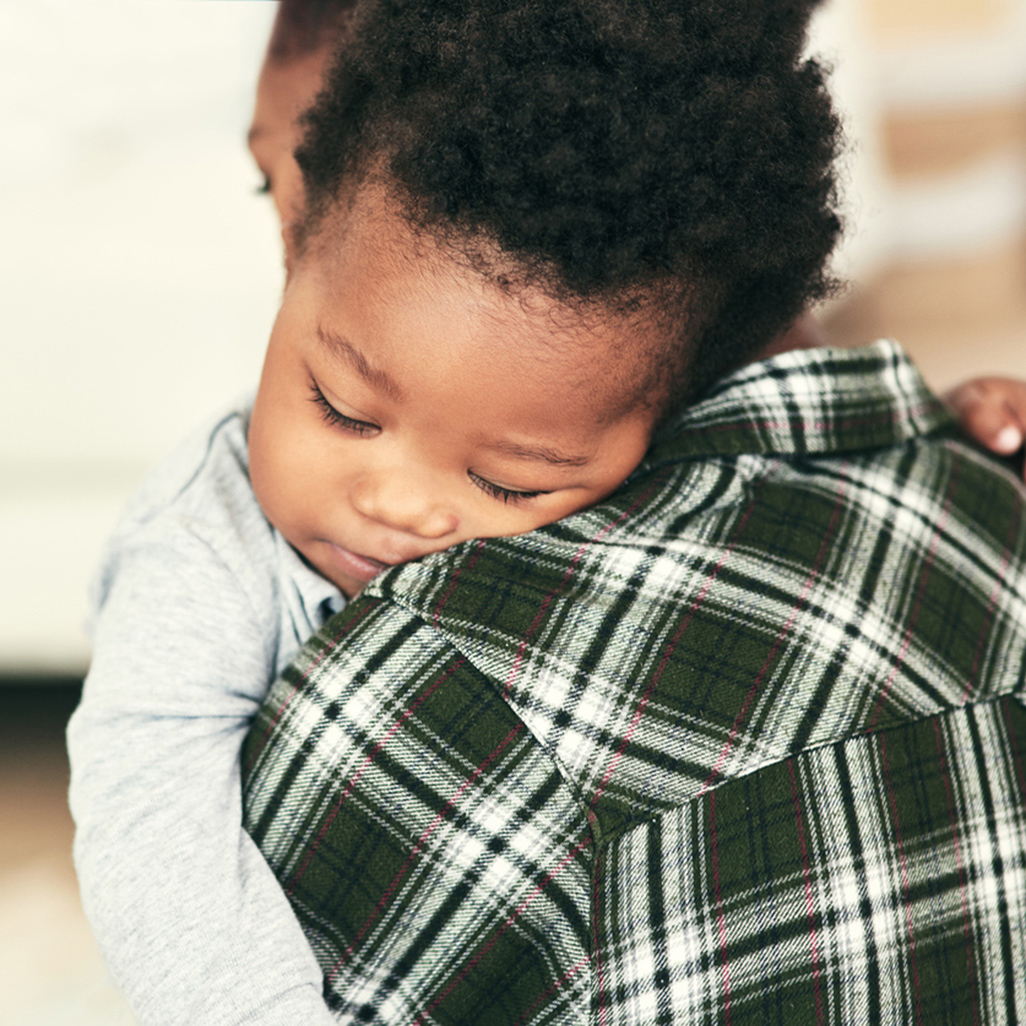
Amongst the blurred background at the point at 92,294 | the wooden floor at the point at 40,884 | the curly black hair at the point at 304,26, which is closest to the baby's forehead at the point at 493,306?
the curly black hair at the point at 304,26

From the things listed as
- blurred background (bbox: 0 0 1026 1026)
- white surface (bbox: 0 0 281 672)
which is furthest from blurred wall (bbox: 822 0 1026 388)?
white surface (bbox: 0 0 281 672)

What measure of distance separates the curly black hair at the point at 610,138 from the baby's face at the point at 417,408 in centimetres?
3

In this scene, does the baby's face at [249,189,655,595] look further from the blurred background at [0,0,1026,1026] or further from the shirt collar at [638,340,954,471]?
the blurred background at [0,0,1026,1026]

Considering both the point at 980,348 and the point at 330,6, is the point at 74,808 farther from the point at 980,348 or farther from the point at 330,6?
the point at 980,348

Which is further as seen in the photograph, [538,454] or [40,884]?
[40,884]

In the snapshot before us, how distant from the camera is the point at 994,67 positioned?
2711 millimetres

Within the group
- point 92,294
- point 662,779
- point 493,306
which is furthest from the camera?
point 92,294

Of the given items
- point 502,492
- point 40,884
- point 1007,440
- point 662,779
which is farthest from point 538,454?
point 40,884

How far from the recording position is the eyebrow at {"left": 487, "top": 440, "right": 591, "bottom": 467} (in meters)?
0.74

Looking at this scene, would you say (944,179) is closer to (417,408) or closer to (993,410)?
(993,410)

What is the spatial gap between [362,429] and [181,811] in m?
0.29

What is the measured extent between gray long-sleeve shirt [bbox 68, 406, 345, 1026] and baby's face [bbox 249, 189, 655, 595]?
56mm

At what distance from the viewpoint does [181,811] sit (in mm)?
664

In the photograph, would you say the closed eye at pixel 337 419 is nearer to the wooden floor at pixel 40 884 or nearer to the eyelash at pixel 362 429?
the eyelash at pixel 362 429
